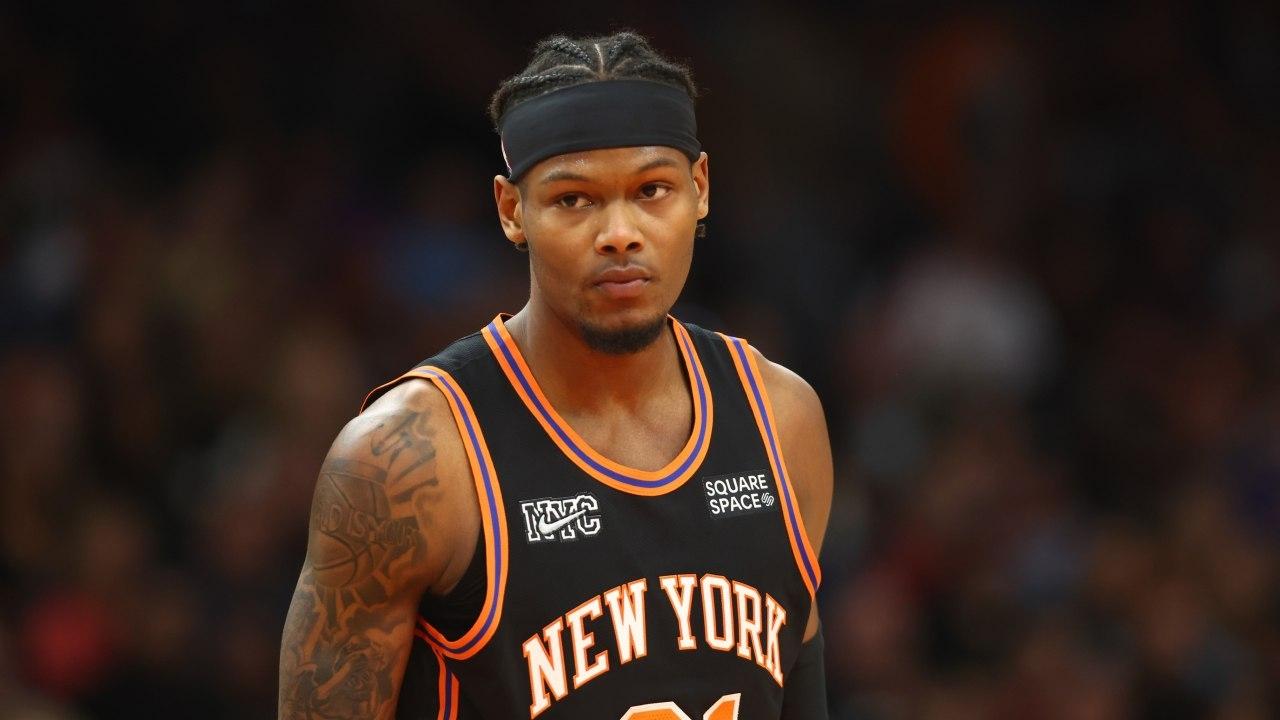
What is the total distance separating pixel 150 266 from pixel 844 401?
9.86 ft

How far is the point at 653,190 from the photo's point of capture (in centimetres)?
311

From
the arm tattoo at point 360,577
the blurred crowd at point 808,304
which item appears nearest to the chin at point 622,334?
the arm tattoo at point 360,577

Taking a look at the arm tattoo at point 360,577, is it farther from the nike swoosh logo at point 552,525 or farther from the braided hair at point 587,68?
the braided hair at point 587,68

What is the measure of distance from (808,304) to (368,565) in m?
5.61

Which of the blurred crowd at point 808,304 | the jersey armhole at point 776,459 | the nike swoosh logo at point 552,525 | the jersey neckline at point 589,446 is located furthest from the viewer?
the blurred crowd at point 808,304

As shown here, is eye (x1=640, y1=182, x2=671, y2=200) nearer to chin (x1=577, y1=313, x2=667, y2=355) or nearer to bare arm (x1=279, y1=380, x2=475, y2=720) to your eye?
chin (x1=577, y1=313, x2=667, y2=355)

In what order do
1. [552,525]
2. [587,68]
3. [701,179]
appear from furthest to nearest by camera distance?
[701,179]
[587,68]
[552,525]

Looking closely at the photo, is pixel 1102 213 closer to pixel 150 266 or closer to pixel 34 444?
pixel 150 266

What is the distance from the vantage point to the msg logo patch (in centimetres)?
321

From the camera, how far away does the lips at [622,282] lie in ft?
9.96

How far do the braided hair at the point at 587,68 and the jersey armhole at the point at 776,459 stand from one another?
1.81ft

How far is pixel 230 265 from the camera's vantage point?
23.3 feet

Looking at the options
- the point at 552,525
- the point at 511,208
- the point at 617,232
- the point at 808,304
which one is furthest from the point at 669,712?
the point at 808,304

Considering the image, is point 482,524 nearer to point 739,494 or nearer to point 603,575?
point 603,575
